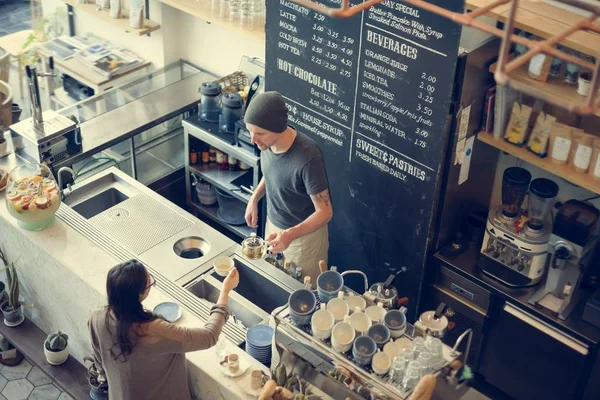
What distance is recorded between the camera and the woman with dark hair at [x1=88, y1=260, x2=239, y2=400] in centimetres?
298

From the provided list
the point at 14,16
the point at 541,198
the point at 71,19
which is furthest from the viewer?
the point at 14,16

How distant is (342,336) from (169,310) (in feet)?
3.07

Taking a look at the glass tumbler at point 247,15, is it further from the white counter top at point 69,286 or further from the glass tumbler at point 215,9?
the white counter top at point 69,286

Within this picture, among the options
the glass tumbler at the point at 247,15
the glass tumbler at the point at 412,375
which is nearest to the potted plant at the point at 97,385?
the glass tumbler at the point at 412,375

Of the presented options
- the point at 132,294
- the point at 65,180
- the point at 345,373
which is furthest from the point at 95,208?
the point at 345,373

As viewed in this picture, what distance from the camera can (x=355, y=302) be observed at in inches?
130

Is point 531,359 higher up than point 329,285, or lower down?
lower down

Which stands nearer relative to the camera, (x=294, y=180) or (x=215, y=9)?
(x=294, y=180)

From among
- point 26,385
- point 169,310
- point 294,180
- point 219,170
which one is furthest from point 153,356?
point 219,170

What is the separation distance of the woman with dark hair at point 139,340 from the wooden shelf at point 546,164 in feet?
5.79

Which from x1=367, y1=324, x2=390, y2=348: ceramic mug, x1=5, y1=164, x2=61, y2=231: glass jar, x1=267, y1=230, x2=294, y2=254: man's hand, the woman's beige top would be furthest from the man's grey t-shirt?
x1=5, y1=164, x2=61, y2=231: glass jar

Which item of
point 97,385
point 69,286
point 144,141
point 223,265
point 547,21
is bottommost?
point 97,385

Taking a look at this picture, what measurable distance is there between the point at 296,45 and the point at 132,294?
2.22 meters

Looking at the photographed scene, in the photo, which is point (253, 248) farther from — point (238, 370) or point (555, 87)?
point (555, 87)
